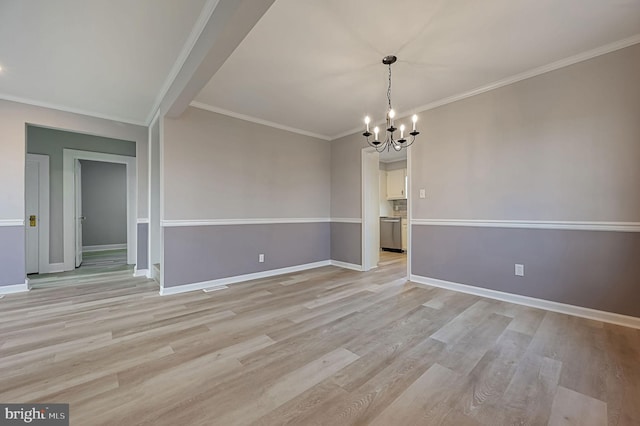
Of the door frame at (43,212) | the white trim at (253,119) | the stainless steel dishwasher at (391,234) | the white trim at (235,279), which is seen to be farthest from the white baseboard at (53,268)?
the stainless steel dishwasher at (391,234)

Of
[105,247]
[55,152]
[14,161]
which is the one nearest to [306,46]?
[14,161]

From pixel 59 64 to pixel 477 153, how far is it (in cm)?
468

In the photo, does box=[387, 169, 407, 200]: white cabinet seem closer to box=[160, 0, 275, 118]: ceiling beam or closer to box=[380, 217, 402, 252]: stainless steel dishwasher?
box=[380, 217, 402, 252]: stainless steel dishwasher

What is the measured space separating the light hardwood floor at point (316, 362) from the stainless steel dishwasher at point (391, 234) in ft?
11.9

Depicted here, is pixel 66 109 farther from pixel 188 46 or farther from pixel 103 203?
pixel 103 203

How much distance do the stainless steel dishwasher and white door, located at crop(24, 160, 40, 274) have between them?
697cm

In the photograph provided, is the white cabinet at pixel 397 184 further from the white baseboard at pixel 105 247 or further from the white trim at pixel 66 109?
the white baseboard at pixel 105 247

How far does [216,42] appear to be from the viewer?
179 cm

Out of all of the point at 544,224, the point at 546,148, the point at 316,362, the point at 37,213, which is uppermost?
the point at 546,148

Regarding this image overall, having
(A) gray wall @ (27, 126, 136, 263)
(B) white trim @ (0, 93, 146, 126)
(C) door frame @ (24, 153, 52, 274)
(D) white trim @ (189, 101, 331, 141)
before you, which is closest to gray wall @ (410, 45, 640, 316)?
(D) white trim @ (189, 101, 331, 141)

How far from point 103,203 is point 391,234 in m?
8.12

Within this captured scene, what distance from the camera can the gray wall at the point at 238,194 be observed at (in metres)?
3.41

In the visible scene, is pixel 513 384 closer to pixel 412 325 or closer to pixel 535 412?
pixel 535 412

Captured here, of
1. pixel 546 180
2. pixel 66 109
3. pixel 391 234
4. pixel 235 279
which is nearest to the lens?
pixel 546 180
